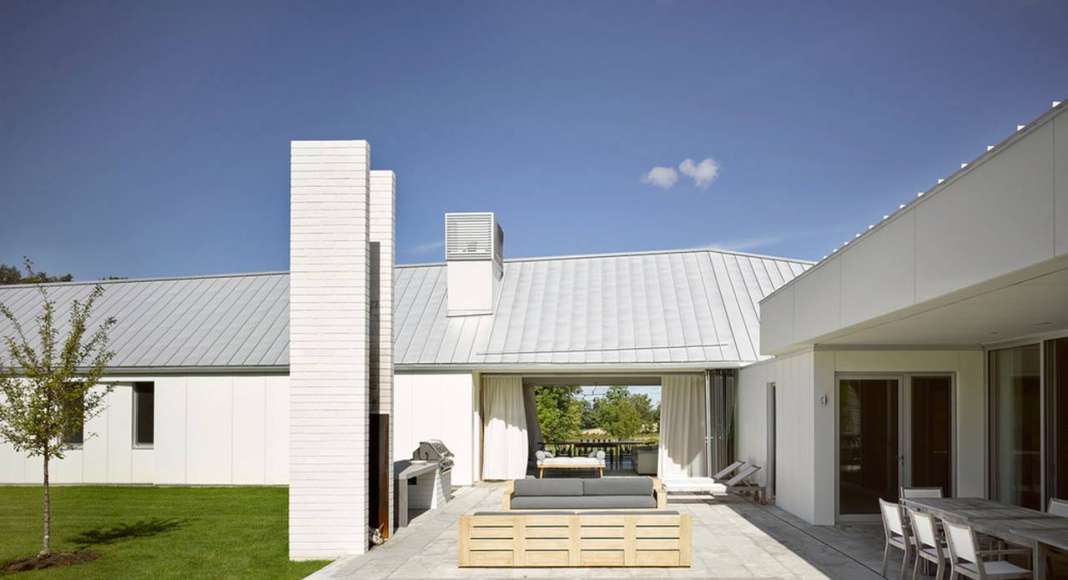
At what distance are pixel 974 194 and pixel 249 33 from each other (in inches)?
602

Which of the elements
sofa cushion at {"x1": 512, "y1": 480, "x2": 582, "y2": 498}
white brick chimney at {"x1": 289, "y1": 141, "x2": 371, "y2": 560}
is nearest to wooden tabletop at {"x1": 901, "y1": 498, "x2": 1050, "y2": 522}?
sofa cushion at {"x1": 512, "y1": 480, "x2": 582, "y2": 498}

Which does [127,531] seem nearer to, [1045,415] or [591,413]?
[1045,415]

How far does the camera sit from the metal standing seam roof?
1800 centimetres

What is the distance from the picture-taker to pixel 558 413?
27500mm

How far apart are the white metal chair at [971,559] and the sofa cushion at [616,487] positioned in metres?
4.12

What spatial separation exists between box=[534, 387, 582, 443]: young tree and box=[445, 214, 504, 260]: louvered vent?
7154mm

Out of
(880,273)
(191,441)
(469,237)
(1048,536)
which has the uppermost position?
(469,237)

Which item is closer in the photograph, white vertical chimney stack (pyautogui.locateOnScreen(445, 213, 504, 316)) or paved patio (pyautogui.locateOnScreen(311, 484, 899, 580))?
paved patio (pyautogui.locateOnScreen(311, 484, 899, 580))

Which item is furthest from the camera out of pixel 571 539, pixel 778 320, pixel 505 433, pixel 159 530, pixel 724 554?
pixel 505 433

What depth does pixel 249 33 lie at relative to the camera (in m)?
17.0

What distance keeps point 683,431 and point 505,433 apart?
4097mm

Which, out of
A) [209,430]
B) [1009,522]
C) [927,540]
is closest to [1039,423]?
[1009,522]

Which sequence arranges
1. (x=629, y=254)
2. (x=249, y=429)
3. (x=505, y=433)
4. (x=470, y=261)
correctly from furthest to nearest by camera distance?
(x=629, y=254)
(x=470, y=261)
(x=505, y=433)
(x=249, y=429)

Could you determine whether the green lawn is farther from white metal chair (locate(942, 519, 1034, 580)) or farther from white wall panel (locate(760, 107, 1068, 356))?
white wall panel (locate(760, 107, 1068, 356))
